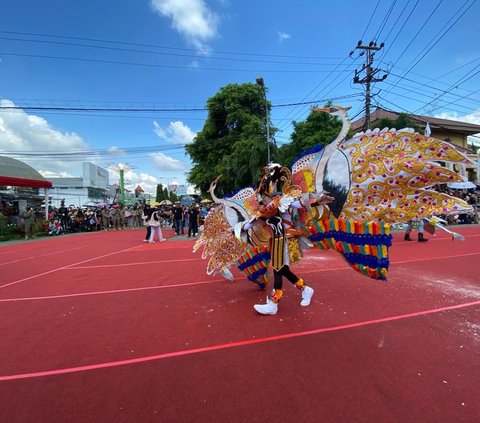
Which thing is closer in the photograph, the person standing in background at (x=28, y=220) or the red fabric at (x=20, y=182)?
the red fabric at (x=20, y=182)

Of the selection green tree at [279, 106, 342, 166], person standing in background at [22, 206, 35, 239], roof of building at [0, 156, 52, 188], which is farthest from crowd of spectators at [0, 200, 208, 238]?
green tree at [279, 106, 342, 166]

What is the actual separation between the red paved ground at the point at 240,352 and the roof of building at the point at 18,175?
14543 millimetres

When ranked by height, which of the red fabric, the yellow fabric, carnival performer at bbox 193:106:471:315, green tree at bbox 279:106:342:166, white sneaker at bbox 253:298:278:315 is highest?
green tree at bbox 279:106:342:166

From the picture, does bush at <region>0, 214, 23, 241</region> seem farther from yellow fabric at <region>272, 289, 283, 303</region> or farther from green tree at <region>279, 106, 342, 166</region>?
yellow fabric at <region>272, 289, 283, 303</region>

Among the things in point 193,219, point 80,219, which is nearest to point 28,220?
point 80,219

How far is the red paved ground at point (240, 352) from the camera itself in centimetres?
227

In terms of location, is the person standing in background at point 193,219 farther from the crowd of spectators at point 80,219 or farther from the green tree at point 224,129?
the green tree at point 224,129

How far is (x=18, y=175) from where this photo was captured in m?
19.5

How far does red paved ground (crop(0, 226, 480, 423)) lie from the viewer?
2.27m

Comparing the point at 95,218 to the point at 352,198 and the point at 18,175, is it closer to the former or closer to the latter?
the point at 18,175

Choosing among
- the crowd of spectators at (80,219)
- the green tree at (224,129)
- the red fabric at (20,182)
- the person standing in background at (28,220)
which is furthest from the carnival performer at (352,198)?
the red fabric at (20,182)

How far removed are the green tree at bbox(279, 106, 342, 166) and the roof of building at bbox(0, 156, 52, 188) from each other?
15.2 meters

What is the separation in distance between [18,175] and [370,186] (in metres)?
22.5

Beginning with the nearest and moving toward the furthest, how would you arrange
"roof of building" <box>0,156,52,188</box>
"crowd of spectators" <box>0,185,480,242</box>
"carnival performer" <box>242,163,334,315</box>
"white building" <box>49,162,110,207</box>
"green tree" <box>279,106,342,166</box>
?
"carnival performer" <box>242,163,334,315</box>
"roof of building" <box>0,156,52,188</box>
"crowd of spectators" <box>0,185,480,242</box>
"green tree" <box>279,106,342,166</box>
"white building" <box>49,162,110,207</box>
